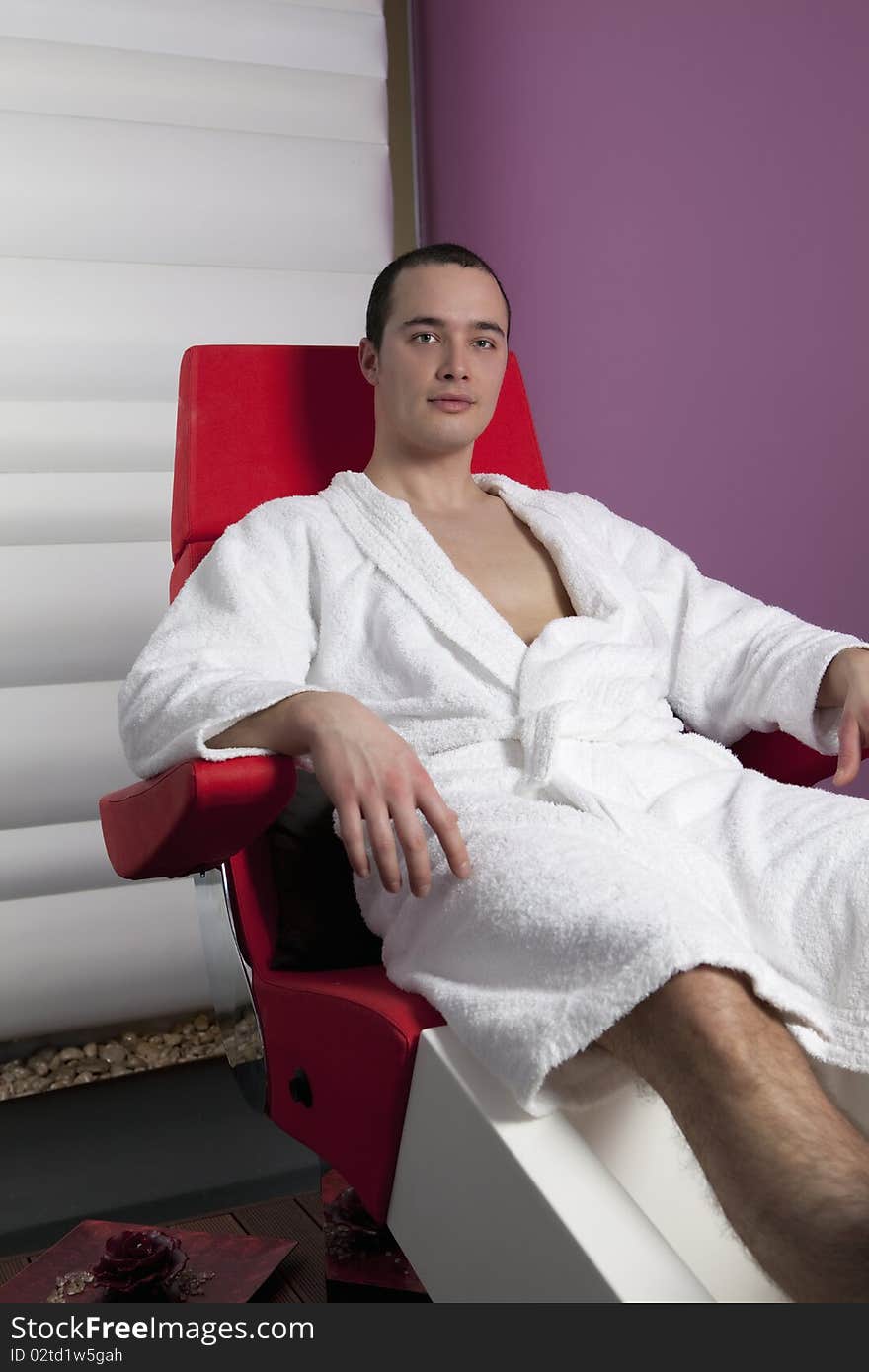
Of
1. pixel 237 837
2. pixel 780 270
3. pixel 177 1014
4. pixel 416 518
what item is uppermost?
pixel 780 270

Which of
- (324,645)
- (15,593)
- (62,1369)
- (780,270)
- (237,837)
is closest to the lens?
(62,1369)

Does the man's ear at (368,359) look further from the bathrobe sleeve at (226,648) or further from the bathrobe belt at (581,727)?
the bathrobe belt at (581,727)

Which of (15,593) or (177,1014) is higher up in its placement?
(15,593)

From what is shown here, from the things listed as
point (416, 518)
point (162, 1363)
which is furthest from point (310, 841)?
point (162, 1363)

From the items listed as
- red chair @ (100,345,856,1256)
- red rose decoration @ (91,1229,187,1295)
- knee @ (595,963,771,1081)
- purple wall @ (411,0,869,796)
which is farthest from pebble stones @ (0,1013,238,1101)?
knee @ (595,963,771,1081)

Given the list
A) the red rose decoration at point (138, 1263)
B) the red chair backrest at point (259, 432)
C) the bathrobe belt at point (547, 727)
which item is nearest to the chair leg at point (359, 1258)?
the red rose decoration at point (138, 1263)

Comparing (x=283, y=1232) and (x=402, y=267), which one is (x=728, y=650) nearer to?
(x=402, y=267)

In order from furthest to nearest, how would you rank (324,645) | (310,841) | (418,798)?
(324,645), (310,841), (418,798)

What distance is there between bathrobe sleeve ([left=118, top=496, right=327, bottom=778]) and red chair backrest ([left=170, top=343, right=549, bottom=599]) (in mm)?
104

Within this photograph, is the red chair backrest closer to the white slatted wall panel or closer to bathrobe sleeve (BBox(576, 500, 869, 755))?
bathrobe sleeve (BBox(576, 500, 869, 755))

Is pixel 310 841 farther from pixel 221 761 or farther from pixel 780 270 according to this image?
pixel 780 270

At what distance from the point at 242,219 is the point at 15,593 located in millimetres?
817

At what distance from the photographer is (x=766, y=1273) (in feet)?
2.56

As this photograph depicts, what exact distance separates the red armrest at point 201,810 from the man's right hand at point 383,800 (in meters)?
0.06
